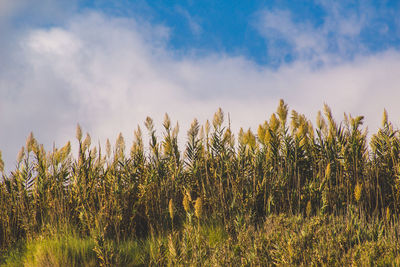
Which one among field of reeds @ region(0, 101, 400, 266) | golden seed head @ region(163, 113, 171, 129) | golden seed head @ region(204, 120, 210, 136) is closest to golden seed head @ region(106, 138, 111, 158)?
field of reeds @ region(0, 101, 400, 266)

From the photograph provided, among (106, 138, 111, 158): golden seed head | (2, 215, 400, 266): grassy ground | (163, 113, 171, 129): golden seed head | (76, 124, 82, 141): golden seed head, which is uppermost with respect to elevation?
(163, 113, 171, 129): golden seed head

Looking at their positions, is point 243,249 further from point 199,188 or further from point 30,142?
point 30,142

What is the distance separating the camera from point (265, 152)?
717 cm

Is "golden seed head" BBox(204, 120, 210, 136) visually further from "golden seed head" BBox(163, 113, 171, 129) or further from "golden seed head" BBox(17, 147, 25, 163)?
"golden seed head" BBox(17, 147, 25, 163)

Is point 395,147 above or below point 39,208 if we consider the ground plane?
above

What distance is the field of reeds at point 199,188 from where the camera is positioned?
5.72m

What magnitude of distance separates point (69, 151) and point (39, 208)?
132cm

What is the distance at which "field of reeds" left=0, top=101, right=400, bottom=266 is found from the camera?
572cm

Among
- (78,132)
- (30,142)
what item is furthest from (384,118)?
(30,142)

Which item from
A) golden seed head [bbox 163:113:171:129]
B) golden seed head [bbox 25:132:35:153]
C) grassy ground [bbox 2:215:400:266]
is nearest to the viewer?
grassy ground [bbox 2:215:400:266]

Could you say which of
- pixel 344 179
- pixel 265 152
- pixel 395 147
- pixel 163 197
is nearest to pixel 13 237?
pixel 163 197

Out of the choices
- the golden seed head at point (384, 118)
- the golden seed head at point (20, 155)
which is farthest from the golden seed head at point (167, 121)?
the golden seed head at point (384, 118)

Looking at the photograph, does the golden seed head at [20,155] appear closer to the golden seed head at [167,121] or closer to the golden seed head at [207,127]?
the golden seed head at [167,121]

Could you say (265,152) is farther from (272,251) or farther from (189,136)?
(272,251)
